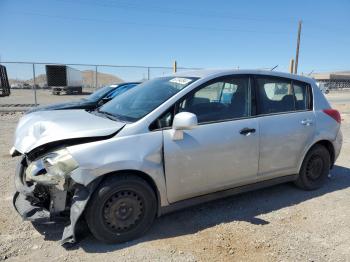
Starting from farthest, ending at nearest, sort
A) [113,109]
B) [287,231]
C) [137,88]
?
[137,88]
[113,109]
[287,231]

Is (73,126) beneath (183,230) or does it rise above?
above

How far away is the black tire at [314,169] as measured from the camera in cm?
483

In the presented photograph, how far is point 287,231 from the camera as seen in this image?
3.68m

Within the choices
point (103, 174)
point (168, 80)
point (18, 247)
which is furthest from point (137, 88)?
point (18, 247)

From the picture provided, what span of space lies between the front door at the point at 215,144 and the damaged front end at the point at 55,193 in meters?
0.90

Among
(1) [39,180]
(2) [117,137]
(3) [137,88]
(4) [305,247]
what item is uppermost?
(3) [137,88]

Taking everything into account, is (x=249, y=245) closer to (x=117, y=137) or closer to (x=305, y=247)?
(x=305, y=247)

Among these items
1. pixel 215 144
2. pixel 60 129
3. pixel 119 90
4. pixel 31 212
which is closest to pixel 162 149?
pixel 215 144

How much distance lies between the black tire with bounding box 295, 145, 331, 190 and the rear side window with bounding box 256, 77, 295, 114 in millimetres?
796

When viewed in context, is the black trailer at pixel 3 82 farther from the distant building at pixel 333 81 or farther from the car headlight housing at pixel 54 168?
the distant building at pixel 333 81

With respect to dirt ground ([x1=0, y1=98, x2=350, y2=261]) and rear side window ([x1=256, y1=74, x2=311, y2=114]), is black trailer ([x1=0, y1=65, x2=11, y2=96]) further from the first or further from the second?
rear side window ([x1=256, y1=74, x2=311, y2=114])

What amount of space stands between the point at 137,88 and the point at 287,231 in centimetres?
259

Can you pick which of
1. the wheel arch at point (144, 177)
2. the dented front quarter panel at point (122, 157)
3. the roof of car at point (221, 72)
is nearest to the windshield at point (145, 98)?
the roof of car at point (221, 72)

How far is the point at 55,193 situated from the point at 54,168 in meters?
0.27
